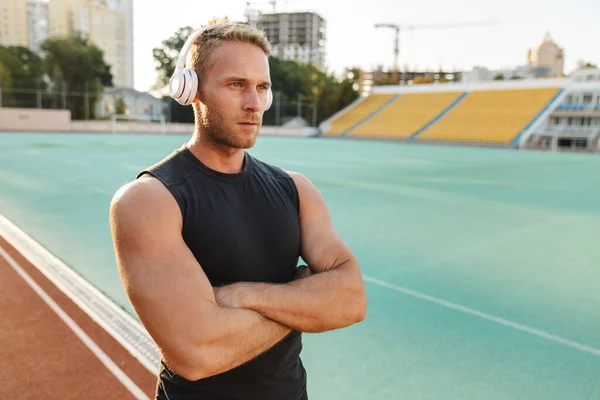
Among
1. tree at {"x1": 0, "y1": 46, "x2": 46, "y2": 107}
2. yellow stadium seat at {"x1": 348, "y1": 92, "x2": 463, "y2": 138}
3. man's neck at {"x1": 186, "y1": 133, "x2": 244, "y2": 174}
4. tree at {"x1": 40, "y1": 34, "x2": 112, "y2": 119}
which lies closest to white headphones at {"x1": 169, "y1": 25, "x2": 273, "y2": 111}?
man's neck at {"x1": 186, "y1": 133, "x2": 244, "y2": 174}

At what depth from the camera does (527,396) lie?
3.38 metres

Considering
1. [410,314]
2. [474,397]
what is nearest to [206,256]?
[474,397]

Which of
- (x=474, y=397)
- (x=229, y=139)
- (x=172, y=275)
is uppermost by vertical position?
(x=229, y=139)

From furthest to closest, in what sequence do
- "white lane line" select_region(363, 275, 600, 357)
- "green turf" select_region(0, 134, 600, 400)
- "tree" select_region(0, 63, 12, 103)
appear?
1. "tree" select_region(0, 63, 12, 103)
2. "white lane line" select_region(363, 275, 600, 357)
3. "green turf" select_region(0, 134, 600, 400)

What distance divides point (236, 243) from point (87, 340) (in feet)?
8.86

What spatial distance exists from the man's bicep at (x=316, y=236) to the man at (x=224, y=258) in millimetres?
86

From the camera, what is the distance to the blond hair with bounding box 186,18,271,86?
1904mm

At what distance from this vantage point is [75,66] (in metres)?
53.0

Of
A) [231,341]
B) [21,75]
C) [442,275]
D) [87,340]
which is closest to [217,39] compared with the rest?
[231,341]

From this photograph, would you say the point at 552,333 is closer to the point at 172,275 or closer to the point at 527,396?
the point at 527,396

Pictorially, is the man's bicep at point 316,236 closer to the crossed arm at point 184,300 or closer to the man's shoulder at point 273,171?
the man's shoulder at point 273,171

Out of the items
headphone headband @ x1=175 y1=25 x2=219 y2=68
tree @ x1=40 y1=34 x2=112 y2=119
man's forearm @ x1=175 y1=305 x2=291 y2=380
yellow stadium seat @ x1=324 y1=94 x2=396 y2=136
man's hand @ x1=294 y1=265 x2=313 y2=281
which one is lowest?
man's forearm @ x1=175 y1=305 x2=291 y2=380

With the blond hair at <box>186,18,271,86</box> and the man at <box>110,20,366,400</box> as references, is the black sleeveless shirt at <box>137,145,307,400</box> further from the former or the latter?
the blond hair at <box>186,18,271,86</box>

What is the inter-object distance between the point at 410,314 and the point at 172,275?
3471mm
